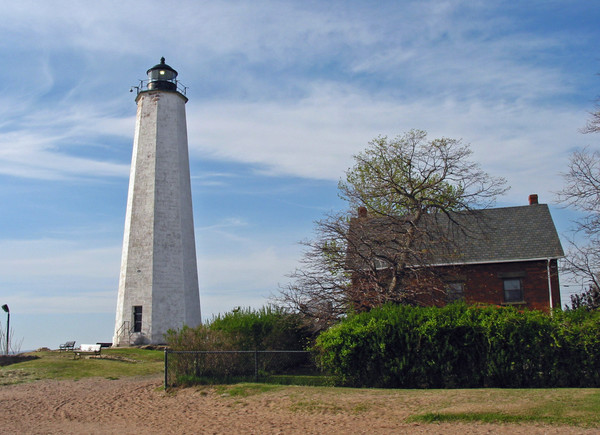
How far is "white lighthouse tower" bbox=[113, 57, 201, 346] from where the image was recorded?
92.4ft

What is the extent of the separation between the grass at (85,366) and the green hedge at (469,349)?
30.7 feet

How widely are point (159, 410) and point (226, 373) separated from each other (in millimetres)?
3023

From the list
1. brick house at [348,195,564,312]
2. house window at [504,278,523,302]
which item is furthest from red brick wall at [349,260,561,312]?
house window at [504,278,523,302]

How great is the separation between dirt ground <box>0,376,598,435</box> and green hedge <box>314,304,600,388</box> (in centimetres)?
121

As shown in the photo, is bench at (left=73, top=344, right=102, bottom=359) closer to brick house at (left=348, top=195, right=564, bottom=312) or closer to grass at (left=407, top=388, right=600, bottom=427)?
brick house at (left=348, top=195, right=564, bottom=312)

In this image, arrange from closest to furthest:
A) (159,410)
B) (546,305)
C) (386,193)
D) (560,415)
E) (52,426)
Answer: (560,415) < (52,426) < (159,410) < (386,193) < (546,305)

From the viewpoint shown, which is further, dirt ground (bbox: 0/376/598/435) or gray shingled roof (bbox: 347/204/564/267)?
gray shingled roof (bbox: 347/204/564/267)

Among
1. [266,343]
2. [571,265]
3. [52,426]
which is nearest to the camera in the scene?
[52,426]

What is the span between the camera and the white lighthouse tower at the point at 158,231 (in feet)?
92.4

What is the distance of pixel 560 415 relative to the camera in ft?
32.7

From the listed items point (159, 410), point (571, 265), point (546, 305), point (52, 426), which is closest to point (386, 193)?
point (571, 265)

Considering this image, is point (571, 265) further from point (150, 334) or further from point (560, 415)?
point (150, 334)

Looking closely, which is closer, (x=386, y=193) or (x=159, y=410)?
(x=159, y=410)

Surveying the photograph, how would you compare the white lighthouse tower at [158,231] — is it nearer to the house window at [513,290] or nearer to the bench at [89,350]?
the bench at [89,350]
